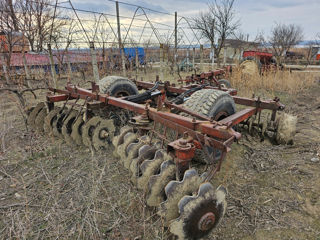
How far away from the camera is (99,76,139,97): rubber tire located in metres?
3.54

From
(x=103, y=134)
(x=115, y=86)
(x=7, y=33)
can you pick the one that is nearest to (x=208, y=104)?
(x=103, y=134)

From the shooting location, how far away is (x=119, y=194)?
2.29 meters

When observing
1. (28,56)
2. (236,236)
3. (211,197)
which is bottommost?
(236,236)

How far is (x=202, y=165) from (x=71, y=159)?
1.84m

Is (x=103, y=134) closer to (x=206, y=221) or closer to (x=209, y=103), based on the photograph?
(x=209, y=103)

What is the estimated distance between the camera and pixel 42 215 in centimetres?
201

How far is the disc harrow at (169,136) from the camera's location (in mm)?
1524

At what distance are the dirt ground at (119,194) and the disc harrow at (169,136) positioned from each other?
10.1 inches

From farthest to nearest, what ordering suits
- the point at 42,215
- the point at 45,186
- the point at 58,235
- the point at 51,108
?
the point at 51,108, the point at 45,186, the point at 42,215, the point at 58,235

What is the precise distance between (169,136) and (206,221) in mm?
1667

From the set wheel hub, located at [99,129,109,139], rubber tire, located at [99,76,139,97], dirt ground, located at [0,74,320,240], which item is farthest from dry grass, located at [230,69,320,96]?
wheel hub, located at [99,129,109,139]

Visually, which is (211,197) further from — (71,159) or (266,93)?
(266,93)

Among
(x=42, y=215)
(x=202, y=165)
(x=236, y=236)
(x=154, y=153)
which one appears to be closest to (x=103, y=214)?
(x=42, y=215)

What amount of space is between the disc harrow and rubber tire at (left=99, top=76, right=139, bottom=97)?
2cm
